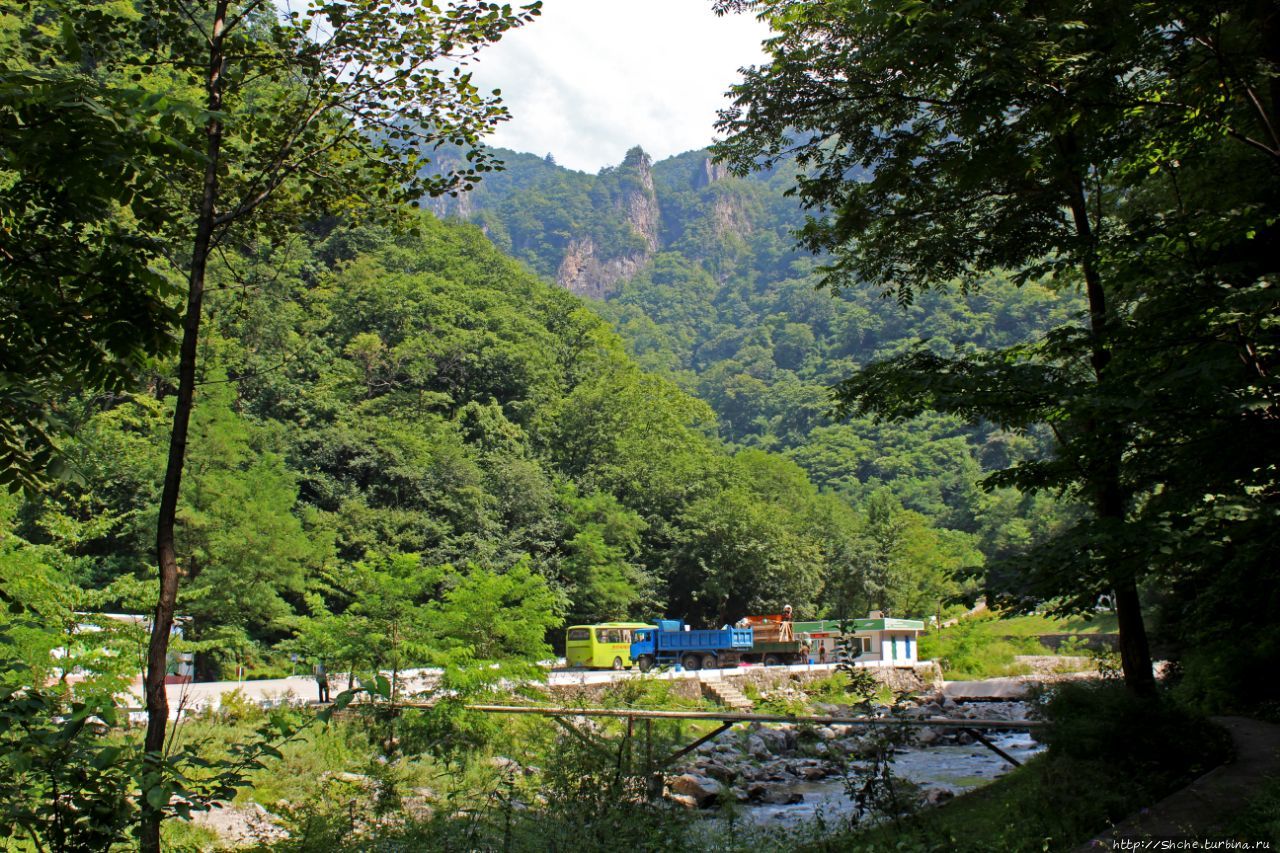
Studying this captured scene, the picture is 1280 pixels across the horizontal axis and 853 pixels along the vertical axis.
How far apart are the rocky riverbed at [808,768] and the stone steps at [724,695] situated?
270cm

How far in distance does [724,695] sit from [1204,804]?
2264cm

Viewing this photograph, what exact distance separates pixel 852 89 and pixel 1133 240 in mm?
3475

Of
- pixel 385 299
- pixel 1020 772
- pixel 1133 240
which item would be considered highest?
pixel 385 299

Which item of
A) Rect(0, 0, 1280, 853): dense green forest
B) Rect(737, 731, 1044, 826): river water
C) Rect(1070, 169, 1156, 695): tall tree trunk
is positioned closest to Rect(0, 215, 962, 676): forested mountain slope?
Rect(0, 0, 1280, 853): dense green forest

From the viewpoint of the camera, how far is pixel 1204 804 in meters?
6.81

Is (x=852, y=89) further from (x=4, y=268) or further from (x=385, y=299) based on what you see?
(x=385, y=299)

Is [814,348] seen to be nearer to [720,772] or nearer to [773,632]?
[773,632]

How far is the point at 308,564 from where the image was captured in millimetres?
31266

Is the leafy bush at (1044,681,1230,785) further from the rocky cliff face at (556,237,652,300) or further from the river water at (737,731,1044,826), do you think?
the rocky cliff face at (556,237,652,300)

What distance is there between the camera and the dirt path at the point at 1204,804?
20.5ft

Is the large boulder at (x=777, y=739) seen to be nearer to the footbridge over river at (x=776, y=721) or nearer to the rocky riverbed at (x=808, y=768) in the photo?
the rocky riverbed at (x=808, y=768)

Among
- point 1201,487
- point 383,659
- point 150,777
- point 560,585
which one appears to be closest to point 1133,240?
point 1201,487

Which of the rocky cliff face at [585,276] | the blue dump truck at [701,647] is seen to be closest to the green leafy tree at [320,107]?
the blue dump truck at [701,647]

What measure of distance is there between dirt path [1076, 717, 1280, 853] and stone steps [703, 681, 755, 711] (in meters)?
20.5
